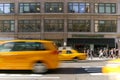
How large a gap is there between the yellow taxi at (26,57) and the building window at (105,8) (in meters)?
50.0

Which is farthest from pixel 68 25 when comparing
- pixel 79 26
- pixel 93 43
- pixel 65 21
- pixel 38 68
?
pixel 38 68

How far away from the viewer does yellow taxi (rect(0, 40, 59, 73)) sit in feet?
59.4

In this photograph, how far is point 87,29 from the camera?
66.8m

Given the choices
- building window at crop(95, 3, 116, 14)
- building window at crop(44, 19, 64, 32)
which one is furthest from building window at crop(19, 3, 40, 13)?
building window at crop(95, 3, 116, 14)

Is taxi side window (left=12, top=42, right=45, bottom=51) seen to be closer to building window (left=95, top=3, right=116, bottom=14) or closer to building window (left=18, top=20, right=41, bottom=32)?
building window (left=18, top=20, right=41, bottom=32)

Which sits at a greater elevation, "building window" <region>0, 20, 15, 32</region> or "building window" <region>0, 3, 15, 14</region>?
"building window" <region>0, 3, 15, 14</region>

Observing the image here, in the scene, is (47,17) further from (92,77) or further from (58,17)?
(92,77)

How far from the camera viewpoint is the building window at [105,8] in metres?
67.4

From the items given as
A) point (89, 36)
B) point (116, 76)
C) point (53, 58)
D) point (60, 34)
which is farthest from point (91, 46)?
point (116, 76)

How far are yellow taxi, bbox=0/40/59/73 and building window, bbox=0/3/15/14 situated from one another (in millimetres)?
50570

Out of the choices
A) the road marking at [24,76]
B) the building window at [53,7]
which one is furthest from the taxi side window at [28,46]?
the building window at [53,7]

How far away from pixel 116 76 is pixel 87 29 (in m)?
55.1

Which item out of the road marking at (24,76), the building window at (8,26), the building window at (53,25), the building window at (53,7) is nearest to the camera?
the road marking at (24,76)

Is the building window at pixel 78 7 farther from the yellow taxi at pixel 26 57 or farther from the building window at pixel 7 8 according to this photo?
the yellow taxi at pixel 26 57
